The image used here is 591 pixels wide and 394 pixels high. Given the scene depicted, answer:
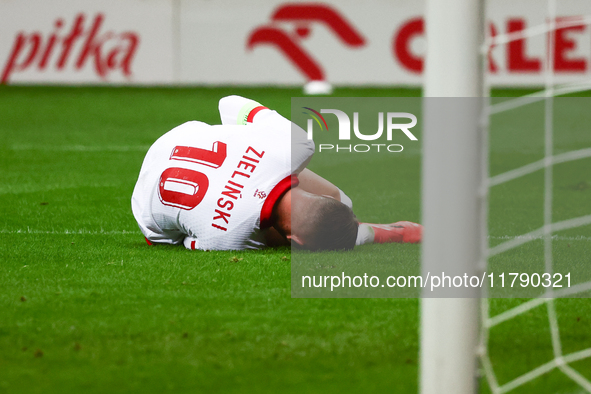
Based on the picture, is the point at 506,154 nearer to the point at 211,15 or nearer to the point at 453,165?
the point at 453,165

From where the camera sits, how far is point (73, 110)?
13.6 meters

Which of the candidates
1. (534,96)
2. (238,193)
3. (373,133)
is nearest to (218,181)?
(238,193)

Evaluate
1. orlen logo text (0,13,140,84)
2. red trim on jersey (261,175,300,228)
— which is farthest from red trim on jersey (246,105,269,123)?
orlen logo text (0,13,140,84)

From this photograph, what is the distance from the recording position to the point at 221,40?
60.9ft

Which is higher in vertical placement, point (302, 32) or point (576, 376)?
point (302, 32)

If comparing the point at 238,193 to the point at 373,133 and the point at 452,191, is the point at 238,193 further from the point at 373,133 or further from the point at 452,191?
the point at 373,133

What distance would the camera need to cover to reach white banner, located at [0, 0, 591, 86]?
18.0 m

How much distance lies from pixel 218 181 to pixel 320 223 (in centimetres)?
54

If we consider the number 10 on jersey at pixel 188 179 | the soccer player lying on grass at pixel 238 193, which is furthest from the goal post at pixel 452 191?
the number 10 on jersey at pixel 188 179

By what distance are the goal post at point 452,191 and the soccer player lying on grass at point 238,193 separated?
1716mm

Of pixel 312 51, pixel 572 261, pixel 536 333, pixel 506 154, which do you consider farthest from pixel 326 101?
pixel 536 333

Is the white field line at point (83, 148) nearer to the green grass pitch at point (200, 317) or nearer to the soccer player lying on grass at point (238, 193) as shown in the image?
the green grass pitch at point (200, 317)

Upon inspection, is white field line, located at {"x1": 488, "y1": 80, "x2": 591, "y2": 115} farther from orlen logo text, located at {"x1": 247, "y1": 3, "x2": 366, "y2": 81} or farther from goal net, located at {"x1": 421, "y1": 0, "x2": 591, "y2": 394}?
orlen logo text, located at {"x1": 247, "y1": 3, "x2": 366, "y2": 81}

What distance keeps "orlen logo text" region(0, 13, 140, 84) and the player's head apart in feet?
49.4
